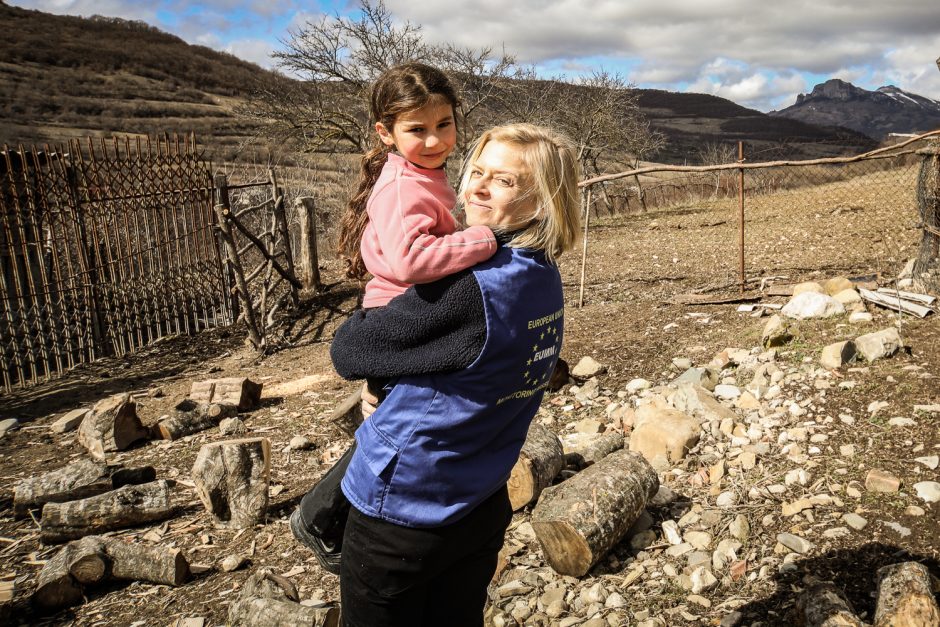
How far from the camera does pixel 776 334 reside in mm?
5176

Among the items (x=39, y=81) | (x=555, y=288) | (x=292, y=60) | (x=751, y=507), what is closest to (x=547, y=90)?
(x=292, y=60)

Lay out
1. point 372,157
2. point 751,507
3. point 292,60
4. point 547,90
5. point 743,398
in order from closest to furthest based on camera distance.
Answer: point 372,157 → point 751,507 → point 743,398 → point 292,60 → point 547,90

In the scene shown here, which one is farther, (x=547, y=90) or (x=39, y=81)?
(x=39, y=81)

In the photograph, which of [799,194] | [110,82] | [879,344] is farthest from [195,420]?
[110,82]

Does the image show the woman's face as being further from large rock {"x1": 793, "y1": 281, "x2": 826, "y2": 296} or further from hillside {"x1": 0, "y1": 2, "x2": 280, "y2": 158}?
hillside {"x1": 0, "y1": 2, "x2": 280, "y2": 158}

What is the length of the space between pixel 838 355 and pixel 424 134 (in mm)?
4013

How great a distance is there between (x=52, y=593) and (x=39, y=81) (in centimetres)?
4548

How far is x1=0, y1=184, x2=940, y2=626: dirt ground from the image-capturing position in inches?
116

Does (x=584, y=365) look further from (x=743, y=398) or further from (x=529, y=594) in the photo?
(x=529, y=594)

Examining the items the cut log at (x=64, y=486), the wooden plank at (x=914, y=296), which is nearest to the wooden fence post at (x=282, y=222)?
the cut log at (x=64, y=486)

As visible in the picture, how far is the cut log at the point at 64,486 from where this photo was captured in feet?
12.9

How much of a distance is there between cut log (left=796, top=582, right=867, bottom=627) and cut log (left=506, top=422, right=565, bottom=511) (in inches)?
53.8

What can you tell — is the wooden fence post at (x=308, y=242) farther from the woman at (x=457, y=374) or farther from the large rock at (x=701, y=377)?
the woman at (x=457, y=374)

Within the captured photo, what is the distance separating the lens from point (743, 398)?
445cm
